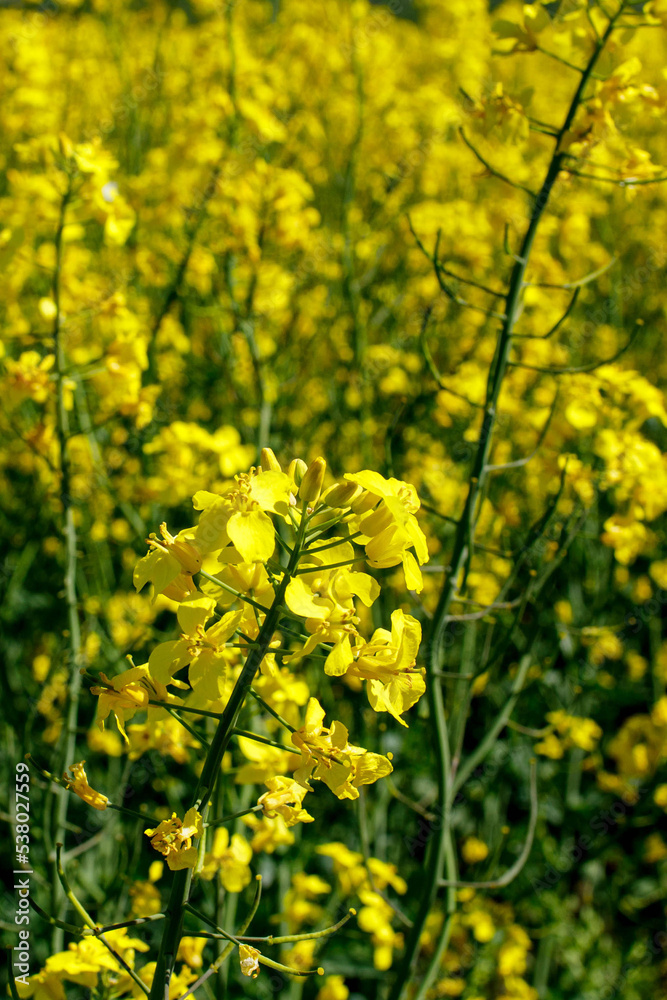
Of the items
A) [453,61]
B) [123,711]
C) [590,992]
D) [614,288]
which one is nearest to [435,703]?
[123,711]

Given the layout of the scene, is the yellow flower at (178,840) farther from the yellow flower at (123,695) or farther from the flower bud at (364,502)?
the flower bud at (364,502)

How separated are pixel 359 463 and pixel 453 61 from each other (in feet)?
12.7

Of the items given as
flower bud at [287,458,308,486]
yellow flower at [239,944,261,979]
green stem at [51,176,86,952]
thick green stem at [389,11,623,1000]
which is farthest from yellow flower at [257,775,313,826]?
green stem at [51,176,86,952]

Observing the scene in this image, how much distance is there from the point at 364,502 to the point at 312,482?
7cm

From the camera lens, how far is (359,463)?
3.94 m

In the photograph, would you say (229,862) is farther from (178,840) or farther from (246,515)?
(246,515)

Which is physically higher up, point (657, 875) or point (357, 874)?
point (357, 874)

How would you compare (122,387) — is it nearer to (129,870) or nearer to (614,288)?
(129,870)

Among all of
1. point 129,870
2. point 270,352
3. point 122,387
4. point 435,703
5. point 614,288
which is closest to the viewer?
point 435,703

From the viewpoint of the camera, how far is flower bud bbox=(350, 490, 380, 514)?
3.14ft

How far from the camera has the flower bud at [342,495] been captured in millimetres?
947

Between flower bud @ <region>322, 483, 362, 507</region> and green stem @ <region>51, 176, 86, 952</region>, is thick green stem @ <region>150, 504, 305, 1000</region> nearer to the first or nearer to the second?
flower bud @ <region>322, 483, 362, 507</region>

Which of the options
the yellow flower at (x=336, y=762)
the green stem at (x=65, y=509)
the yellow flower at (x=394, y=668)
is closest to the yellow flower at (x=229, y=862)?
the yellow flower at (x=336, y=762)

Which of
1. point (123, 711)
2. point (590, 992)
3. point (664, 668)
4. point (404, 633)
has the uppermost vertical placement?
point (404, 633)
